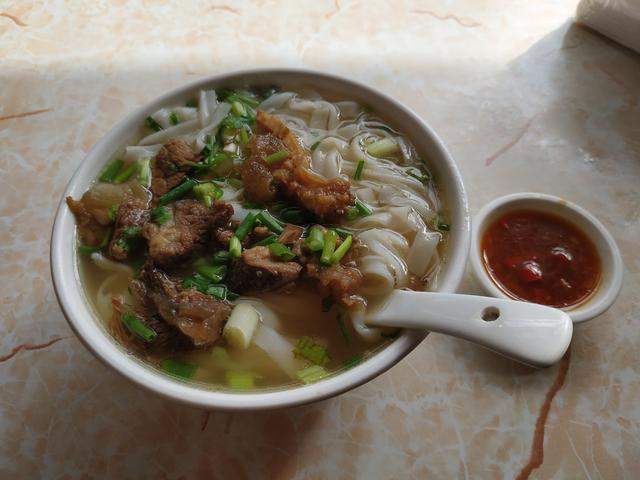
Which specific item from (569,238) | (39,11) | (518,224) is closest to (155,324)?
(518,224)

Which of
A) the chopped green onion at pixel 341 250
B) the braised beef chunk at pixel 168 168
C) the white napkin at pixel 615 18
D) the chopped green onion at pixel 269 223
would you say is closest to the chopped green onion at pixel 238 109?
the braised beef chunk at pixel 168 168

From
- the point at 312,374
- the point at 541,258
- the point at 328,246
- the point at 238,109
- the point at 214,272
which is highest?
the point at 238,109

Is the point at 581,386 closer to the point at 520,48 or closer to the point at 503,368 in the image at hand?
the point at 503,368

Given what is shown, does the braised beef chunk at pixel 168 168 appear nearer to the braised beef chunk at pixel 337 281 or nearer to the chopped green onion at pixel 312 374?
the braised beef chunk at pixel 337 281

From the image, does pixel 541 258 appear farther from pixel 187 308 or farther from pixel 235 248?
pixel 187 308

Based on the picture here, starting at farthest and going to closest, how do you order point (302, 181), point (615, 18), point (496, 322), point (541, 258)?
point (615, 18)
point (541, 258)
point (302, 181)
point (496, 322)

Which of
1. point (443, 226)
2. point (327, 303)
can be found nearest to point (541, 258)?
point (443, 226)
